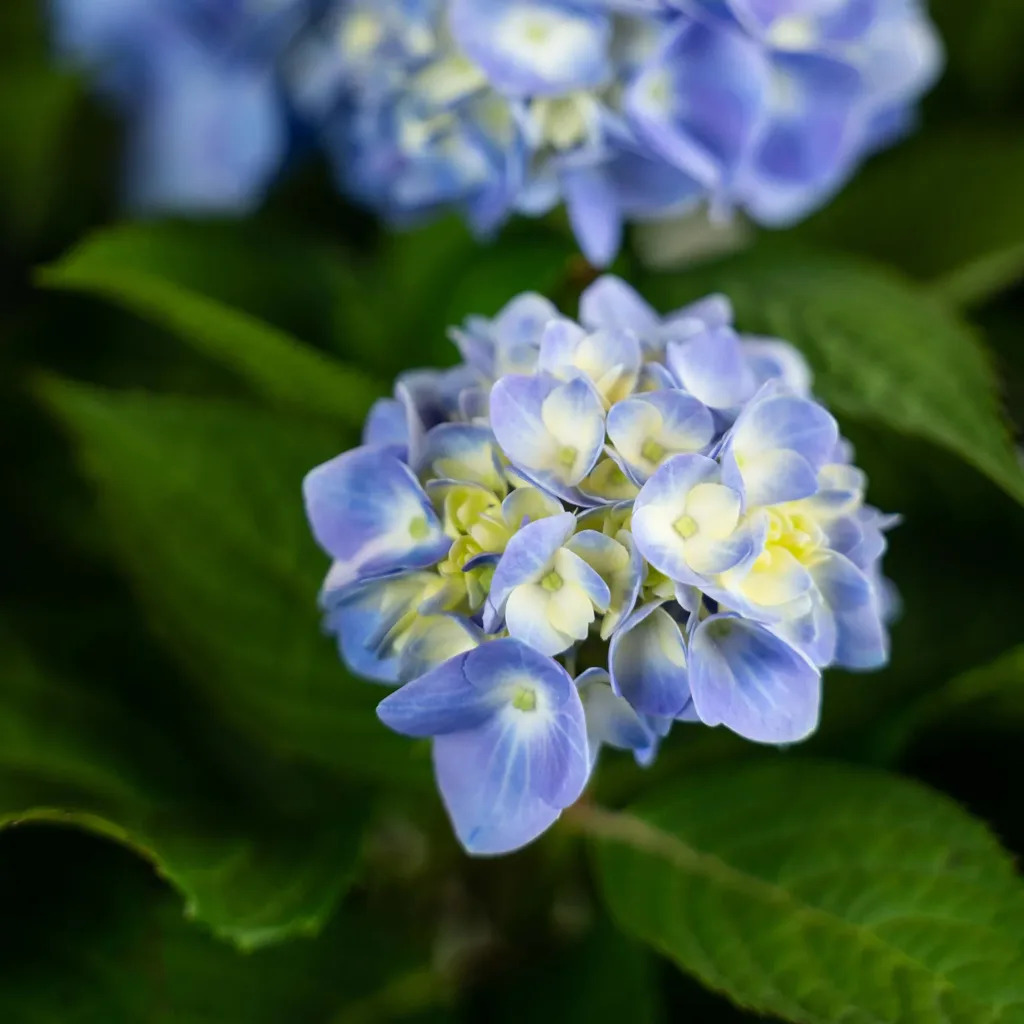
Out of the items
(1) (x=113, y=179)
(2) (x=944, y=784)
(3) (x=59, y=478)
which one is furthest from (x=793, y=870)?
(1) (x=113, y=179)

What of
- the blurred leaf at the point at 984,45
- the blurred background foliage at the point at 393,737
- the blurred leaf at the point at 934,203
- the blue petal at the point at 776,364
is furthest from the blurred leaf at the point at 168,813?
the blurred leaf at the point at 984,45

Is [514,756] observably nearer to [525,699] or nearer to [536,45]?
[525,699]

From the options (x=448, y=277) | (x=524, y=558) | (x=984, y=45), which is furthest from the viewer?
(x=984, y=45)

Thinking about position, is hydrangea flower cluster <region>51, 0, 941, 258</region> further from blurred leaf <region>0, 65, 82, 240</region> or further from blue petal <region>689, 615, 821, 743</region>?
blue petal <region>689, 615, 821, 743</region>

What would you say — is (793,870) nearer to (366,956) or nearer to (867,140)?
(366,956)

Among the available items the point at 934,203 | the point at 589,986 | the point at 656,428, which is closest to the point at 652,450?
the point at 656,428

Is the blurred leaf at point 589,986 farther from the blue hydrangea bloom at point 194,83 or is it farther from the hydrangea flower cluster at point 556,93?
the blue hydrangea bloom at point 194,83

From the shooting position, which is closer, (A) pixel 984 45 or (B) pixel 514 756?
(B) pixel 514 756
